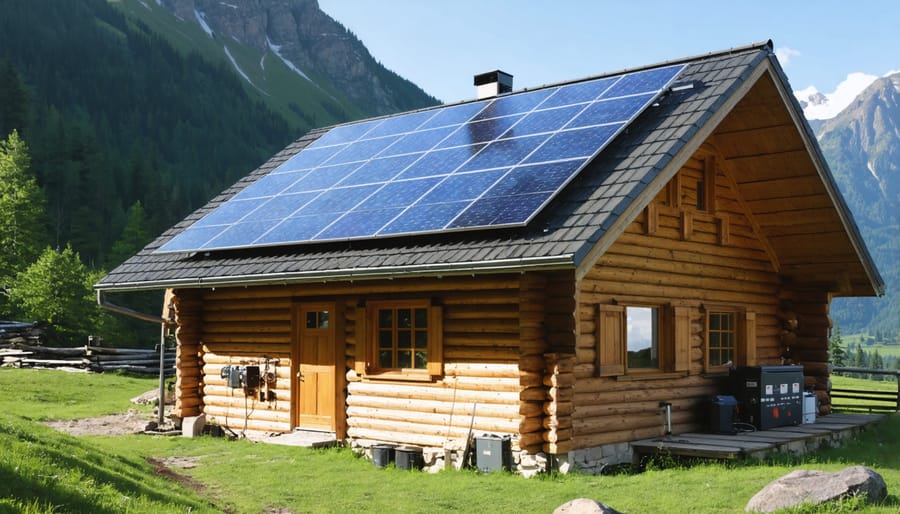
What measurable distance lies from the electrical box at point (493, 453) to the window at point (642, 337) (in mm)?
2739

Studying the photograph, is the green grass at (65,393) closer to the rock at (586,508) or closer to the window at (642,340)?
the window at (642,340)

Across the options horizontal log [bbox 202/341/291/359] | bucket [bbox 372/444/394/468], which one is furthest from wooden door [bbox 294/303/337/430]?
bucket [bbox 372/444/394/468]

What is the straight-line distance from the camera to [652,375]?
15.1 metres

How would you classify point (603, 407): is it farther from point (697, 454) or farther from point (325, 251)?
point (325, 251)

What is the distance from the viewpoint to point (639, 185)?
42.3 ft

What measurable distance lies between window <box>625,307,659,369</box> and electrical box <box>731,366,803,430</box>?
6.49 feet

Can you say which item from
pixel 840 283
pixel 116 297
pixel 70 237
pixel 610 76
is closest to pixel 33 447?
pixel 610 76

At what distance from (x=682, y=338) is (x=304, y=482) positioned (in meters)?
6.73

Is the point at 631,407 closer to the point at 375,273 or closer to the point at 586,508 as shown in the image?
the point at 375,273

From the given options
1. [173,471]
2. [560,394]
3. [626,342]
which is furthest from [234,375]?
[626,342]

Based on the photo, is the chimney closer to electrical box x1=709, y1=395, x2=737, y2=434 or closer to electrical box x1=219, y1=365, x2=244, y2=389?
electrical box x1=219, y1=365, x2=244, y2=389

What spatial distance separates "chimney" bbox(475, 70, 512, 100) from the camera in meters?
19.8

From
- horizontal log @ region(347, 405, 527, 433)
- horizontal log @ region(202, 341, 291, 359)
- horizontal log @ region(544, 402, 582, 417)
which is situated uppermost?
horizontal log @ region(202, 341, 291, 359)

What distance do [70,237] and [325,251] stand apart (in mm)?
66159
